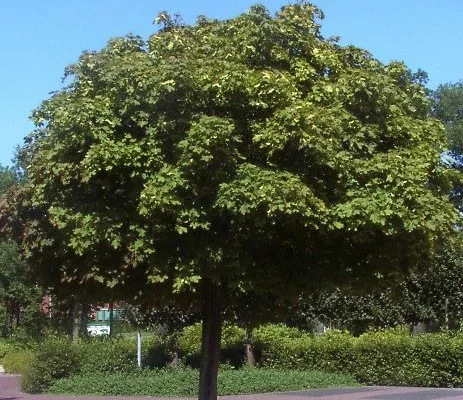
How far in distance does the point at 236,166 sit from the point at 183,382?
14.8 metres

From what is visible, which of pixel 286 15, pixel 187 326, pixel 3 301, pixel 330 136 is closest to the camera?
pixel 330 136

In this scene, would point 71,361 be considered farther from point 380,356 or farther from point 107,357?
point 380,356

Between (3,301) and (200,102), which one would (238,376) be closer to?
(200,102)

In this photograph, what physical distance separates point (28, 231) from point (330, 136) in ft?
11.4

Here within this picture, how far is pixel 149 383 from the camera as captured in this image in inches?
854

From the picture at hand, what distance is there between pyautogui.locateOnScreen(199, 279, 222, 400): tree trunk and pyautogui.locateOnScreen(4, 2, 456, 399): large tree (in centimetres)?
17

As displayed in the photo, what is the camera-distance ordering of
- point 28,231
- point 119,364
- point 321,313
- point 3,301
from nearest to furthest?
point 28,231, point 119,364, point 321,313, point 3,301

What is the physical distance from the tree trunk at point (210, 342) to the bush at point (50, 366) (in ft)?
48.9

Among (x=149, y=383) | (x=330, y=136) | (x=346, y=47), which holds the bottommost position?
(x=149, y=383)

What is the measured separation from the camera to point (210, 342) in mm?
9375

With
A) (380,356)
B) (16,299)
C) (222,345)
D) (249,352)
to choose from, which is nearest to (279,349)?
(249,352)

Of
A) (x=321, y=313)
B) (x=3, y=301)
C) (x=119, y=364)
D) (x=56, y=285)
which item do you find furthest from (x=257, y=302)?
(x=3, y=301)

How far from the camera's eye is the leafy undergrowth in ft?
70.0

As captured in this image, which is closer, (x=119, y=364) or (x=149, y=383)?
(x=149, y=383)
